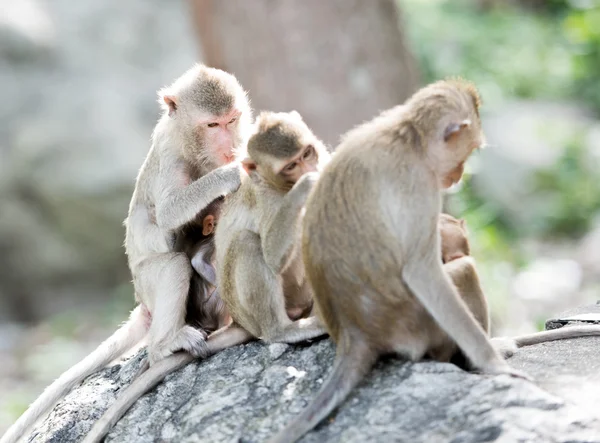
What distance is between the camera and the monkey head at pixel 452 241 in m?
4.44

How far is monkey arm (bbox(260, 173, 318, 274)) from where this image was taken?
4.17 m

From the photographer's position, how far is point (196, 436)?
4.04m

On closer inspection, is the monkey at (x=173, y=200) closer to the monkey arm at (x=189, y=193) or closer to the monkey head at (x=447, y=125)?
the monkey arm at (x=189, y=193)

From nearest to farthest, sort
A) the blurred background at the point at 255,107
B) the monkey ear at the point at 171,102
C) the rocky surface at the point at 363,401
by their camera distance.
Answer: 1. the rocky surface at the point at 363,401
2. the monkey ear at the point at 171,102
3. the blurred background at the point at 255,107

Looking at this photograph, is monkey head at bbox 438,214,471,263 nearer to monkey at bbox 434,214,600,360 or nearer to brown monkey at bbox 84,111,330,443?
monkey at bbox 434,214,600,360

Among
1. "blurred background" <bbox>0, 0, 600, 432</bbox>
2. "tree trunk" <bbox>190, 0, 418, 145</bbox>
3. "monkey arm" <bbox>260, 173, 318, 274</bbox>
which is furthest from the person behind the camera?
"blurred background" <bbox>0, 0, 600, 432</bbox>

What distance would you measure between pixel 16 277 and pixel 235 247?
869 cm

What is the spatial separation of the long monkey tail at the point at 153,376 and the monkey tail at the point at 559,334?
1.51m

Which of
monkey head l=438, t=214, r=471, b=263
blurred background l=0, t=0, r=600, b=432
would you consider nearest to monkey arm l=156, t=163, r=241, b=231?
monkey head l=438, t=214, r=471, b=263

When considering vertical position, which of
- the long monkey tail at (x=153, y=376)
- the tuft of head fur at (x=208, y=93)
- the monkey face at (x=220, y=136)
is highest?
the tuft of head fur at (x=208, y=93)

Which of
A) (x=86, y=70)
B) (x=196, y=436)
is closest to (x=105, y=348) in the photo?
(x=196, y=436)

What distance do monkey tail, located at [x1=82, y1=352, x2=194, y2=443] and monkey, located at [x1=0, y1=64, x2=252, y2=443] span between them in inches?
2.4

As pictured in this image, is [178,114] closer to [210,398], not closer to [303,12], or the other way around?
[210,398]

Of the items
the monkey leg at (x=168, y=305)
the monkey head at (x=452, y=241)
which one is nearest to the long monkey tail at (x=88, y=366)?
the monkey leg at (x=168, y=305)
